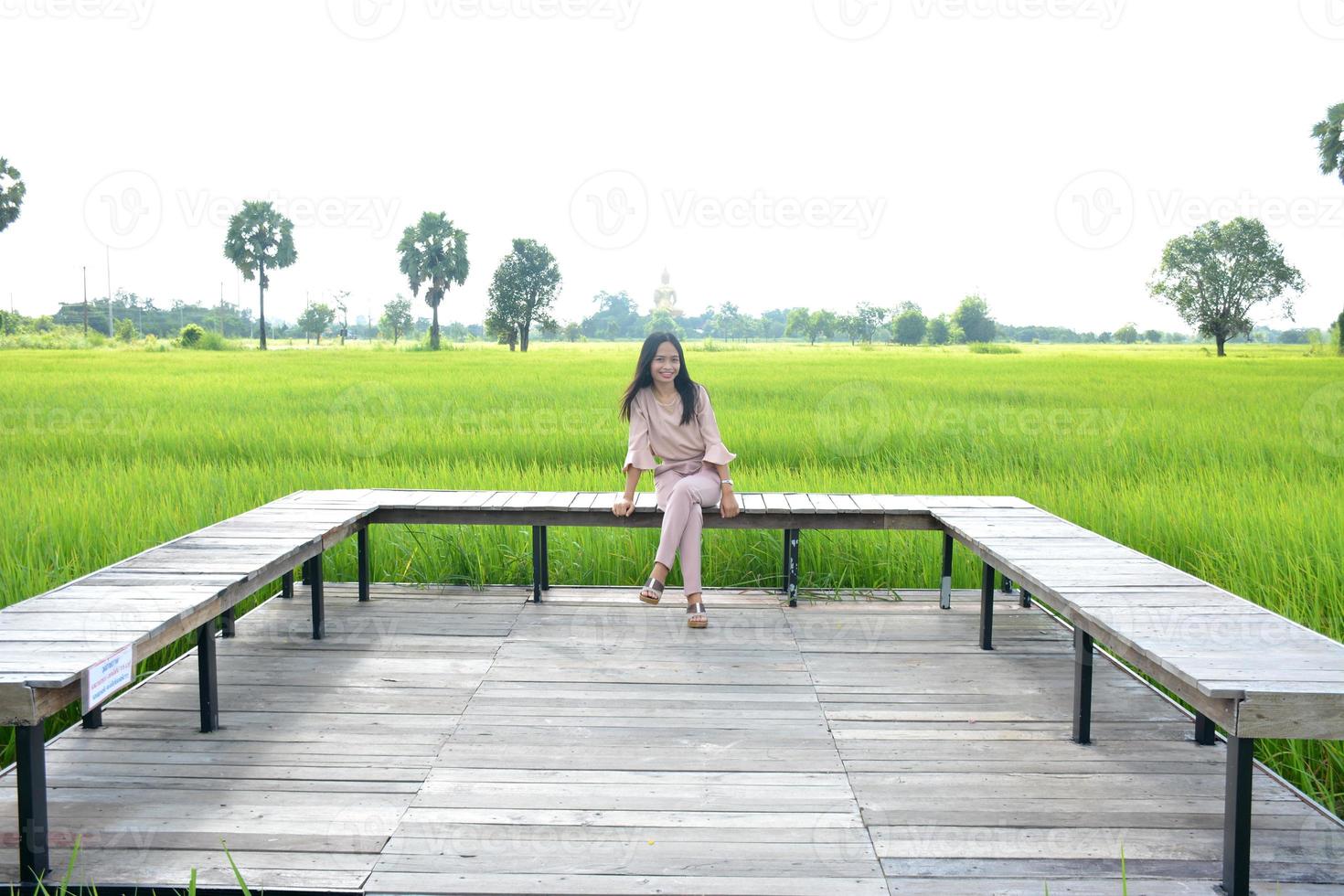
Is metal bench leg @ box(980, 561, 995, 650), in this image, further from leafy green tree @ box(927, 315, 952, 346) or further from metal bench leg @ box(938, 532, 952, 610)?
leafy green tree @ box(927, 315, 952, 346)

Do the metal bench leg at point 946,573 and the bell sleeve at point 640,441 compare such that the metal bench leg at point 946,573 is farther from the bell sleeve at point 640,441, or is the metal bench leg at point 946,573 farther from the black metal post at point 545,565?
the black metal post at point 545,565

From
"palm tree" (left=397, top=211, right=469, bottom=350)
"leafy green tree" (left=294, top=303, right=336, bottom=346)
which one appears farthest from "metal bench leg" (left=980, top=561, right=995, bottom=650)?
"leafy green tree" (left=294, top=303, right=336, bottom=346)

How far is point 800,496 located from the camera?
5461 mm

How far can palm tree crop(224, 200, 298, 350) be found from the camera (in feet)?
183

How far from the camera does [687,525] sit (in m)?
4.90

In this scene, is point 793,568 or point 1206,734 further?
point 793,568

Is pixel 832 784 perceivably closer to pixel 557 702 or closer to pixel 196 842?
pixel 557 702

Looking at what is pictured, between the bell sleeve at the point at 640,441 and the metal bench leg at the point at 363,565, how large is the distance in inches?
55.2

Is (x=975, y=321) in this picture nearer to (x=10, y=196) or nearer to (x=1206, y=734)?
(x=10, y=196)

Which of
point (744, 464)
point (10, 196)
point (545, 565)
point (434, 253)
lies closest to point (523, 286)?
point (434, 253)

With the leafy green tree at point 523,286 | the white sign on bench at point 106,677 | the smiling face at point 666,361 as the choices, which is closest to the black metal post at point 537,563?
the smiling face at point 666,361

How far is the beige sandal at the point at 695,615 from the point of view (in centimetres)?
476

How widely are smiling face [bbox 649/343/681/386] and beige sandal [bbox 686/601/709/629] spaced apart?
1152 mm

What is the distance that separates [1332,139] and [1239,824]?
44.9 m
